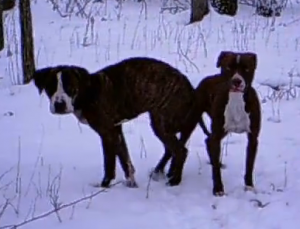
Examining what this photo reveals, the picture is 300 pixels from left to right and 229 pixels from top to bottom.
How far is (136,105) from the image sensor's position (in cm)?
655

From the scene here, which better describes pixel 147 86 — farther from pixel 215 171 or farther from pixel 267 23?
pixel 267 23

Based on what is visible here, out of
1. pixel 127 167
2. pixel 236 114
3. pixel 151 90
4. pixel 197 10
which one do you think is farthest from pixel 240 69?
pixel 197 10

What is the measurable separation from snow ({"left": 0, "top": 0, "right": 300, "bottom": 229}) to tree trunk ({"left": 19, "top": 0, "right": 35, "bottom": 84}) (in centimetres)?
27

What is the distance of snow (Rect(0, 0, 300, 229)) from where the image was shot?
585cm

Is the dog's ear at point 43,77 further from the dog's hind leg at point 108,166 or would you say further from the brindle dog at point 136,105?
the dog's hind leg at point 108,166

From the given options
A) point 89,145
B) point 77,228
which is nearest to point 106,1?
point 89,145

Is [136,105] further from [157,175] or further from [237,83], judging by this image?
[237,83]

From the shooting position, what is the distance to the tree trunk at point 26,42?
33.2ft

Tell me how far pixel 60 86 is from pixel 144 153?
174 centimetres

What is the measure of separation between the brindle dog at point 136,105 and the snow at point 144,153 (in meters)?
0.29

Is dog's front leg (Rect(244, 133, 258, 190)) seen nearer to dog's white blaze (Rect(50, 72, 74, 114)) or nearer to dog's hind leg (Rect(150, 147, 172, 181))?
dog's hind leg (Rect(150, 147, 172, 181))

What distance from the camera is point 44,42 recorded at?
512 inches

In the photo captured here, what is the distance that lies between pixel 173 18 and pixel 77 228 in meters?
9.94

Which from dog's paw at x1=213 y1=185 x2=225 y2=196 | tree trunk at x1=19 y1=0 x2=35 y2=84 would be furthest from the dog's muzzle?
tree trunk at x1=19 y1=0 x2=35 y2=84
